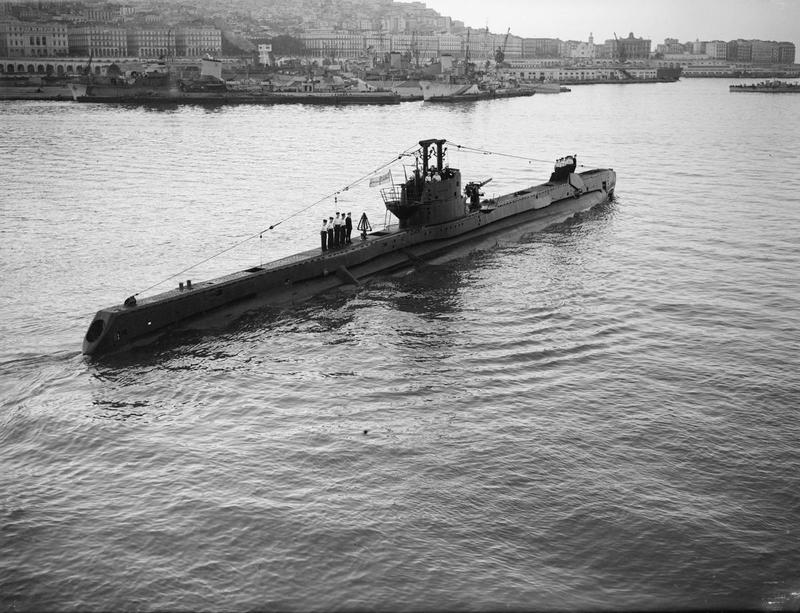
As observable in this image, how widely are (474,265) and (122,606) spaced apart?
24214 millimetres

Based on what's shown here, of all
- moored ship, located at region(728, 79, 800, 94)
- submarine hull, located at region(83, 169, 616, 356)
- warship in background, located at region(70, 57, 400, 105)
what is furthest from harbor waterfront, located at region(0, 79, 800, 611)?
moored ship, located at region(728, 79, 800, 94)

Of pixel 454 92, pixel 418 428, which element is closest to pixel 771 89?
pixel 454 92

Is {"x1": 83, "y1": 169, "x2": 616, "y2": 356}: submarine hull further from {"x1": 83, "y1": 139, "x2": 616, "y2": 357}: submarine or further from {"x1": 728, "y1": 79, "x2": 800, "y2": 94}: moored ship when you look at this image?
{"x1": 728, "y1": 79, "x2": 800, "y2": 94}: moored ship

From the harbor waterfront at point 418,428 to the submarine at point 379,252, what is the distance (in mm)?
854

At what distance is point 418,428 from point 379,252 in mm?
14479

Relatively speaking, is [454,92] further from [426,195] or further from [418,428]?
[418,428]

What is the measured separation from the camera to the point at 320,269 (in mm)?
31703

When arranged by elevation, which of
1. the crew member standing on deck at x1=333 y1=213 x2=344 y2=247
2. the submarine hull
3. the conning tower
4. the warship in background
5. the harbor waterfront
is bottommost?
the harbor waterfront

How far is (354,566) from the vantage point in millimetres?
15797

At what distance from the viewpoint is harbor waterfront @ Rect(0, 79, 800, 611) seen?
614 inches

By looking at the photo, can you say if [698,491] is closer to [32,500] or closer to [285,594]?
[285,594]

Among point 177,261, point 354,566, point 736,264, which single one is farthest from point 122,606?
point 736,264

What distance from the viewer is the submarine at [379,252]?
25.8 metres

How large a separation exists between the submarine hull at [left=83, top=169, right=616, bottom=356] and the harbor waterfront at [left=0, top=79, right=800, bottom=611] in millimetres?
797
